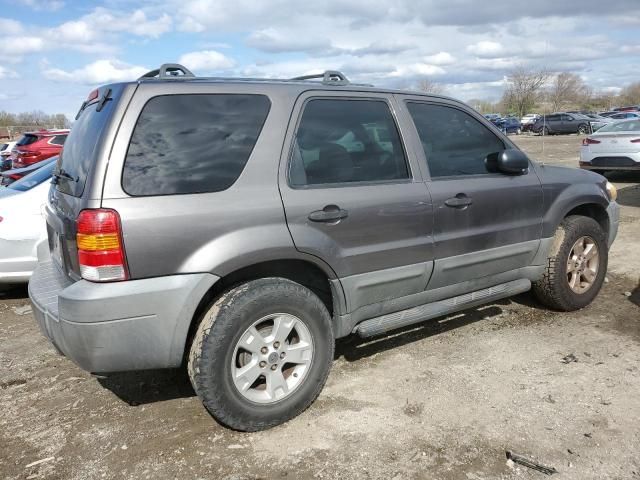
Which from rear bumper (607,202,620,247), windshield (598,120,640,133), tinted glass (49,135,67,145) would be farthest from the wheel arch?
tinted glass (49,135,67,145)

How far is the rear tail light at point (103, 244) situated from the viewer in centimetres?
256

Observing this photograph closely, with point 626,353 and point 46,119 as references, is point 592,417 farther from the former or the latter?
point 46,119

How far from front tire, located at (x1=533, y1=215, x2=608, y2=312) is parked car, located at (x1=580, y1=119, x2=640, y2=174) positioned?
8.09 metres

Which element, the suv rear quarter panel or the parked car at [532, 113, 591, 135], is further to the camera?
the parked car at [532, 113, 591, 135]

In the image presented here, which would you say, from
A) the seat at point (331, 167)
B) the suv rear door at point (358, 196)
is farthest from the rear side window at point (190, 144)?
the seat at point (331, 167)

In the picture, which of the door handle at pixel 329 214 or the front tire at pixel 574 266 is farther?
the front tire at pixel 574 266

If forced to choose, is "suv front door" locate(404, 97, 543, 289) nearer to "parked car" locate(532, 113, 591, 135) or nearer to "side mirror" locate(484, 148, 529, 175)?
"side mirror" locate(484, 148, 529, 175)

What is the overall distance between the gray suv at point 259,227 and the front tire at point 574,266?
66cm

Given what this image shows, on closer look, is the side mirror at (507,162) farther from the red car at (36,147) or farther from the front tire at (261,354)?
the red car at (36,147)

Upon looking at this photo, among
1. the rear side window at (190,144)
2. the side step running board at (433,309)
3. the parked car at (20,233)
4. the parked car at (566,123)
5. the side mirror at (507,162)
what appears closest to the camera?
the rear side window at (190,144)

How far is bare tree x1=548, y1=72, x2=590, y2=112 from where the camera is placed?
2368 inches

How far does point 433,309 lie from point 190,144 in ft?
6.36

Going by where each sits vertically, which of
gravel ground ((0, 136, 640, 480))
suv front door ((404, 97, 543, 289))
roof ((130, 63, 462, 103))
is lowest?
gravel ground ((0, 136, 640, 480))

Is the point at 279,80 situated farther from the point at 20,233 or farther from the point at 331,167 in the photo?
the point at 20,233
